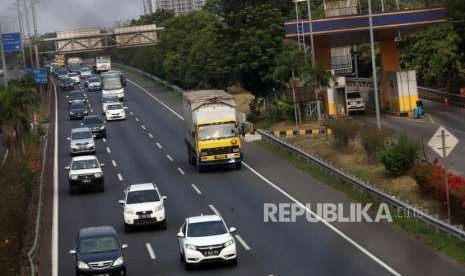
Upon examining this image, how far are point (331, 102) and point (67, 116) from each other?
2856 cm

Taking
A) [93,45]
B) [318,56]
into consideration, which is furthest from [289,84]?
[93,45]

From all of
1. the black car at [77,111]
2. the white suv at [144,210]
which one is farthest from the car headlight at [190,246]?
the black car at [77,111]

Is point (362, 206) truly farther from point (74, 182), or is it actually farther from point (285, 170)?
point (74, 182)

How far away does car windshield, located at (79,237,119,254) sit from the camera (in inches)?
1036

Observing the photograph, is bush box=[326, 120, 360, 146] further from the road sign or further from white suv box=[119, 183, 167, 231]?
the road sign

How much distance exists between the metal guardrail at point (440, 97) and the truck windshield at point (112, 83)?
32.1 metres

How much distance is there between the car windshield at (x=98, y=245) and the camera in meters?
26.3

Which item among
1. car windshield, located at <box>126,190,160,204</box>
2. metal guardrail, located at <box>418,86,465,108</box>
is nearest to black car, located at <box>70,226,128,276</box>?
car windshield, located at <box>126,190,160,204</box>

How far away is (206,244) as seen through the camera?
86.8 feet

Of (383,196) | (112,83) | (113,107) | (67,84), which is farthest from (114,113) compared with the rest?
(383,196)

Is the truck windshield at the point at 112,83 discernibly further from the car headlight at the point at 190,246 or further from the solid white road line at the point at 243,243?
the car headlight at the point at 190,246

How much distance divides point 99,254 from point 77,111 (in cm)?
5690

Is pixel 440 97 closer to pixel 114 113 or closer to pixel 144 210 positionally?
pixel 114 113

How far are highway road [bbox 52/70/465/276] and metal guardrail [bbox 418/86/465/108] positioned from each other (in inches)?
837
